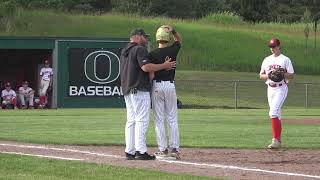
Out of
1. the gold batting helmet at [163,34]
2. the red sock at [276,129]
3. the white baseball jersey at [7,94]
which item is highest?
the gold batting helmet at [163,34]

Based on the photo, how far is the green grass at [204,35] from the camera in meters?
59.8

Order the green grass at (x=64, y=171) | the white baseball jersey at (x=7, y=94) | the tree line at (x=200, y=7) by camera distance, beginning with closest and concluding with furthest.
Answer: the green grass at (x=64, y=171) → the white baseball jersey at (x=7, y=94) → the tree line at (x=200, y=7)

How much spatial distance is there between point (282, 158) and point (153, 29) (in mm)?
49960

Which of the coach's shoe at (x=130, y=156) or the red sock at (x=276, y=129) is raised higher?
the red sock at (x=276, y=129)

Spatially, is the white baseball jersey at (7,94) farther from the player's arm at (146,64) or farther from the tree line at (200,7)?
the tree line at (200,7)

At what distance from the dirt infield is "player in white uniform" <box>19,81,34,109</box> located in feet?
57.1

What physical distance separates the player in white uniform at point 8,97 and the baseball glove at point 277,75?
60.9 ft

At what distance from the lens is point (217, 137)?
1612 cm

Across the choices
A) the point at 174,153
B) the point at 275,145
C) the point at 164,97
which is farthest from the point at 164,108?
the point at 275,145

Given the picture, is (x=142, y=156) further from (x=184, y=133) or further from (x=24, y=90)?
(x=24, y=90)

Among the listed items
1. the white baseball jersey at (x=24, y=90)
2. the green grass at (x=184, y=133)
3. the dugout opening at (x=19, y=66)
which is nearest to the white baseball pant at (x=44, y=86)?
the white baseball jersey at (x=24, y=90)

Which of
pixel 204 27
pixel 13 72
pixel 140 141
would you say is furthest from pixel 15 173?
pixel 204 27

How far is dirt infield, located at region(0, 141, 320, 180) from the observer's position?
33.2ft

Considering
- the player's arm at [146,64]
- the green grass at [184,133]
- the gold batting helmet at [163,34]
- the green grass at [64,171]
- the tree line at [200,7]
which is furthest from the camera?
the tree line at [200,7]
